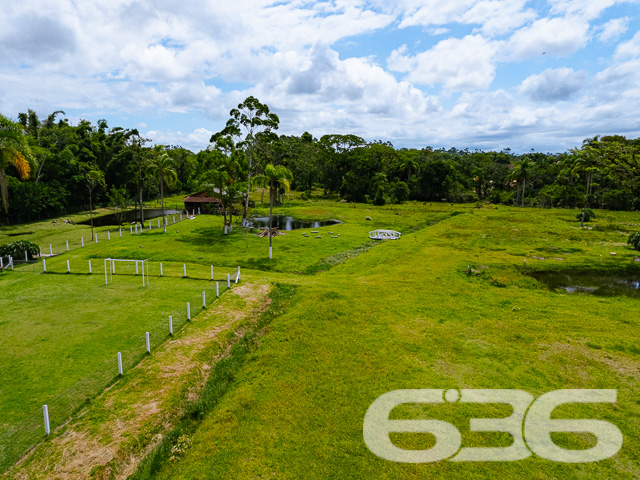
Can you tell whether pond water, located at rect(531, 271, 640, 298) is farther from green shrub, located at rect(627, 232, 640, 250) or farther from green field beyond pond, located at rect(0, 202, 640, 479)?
green shrub, located at rect(627, 232, 640, 250)

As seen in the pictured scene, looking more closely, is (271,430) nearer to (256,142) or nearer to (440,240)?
(440,240)

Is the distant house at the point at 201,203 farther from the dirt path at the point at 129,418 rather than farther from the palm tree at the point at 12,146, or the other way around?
the dirt path at the point at 129,418

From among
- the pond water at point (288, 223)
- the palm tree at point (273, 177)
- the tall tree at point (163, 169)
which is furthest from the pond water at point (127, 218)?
the palm tree at point (273, 177)

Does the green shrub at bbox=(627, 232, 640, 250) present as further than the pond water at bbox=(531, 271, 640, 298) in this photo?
Yes

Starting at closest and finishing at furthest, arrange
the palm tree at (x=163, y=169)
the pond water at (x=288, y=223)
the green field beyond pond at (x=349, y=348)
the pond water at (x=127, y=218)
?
the green field beyond pond at (x=349, y=348)
the palm tree at (x=163, y=169)
the pond water at (x=288, y=223)
the pond water at (x=127, y=218)

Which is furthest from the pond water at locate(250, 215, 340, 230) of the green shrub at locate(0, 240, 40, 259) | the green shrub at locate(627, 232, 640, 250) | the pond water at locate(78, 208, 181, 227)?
the green shrub at locate(627, 232, 640, 250)
